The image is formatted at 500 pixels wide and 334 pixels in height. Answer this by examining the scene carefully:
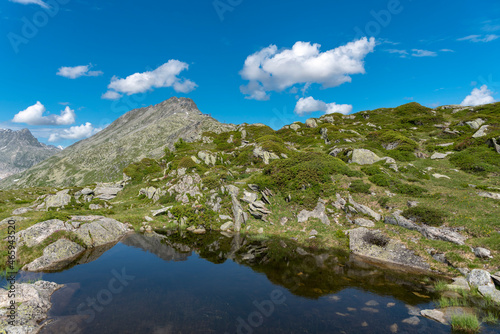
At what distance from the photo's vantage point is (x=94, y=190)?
59969mm

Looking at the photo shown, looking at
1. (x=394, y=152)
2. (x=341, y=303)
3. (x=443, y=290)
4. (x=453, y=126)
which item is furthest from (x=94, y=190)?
(x=453, y=126)

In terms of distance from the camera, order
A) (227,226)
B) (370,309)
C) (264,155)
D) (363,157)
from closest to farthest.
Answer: (370,309), (227,226), (363,157), (264,155)

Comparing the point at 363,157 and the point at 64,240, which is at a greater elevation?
the point at 363,157

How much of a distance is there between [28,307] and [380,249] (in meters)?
33.5

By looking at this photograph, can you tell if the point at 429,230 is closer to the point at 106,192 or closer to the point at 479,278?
the point at 479,278

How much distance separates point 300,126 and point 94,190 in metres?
85.9

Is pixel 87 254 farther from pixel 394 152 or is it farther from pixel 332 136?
pixel 332 136

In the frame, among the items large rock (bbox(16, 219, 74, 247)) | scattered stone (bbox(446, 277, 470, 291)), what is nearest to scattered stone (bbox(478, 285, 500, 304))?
scattered stone (bbox(446, 277, 470, 291))

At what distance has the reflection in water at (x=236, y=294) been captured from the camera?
14.7 metres

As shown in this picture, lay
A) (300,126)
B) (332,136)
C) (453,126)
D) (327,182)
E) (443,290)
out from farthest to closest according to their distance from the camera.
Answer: (300,126), (332,136), (453,126), (327,182), (443,290)

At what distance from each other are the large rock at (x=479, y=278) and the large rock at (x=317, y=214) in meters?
16.6

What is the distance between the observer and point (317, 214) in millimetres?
35344

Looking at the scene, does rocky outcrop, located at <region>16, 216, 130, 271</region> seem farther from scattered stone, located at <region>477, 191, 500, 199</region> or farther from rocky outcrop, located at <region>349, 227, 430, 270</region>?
scattered stone, located at <region>477, 191, 500, 199</region>

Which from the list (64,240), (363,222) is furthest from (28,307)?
(363,222)
